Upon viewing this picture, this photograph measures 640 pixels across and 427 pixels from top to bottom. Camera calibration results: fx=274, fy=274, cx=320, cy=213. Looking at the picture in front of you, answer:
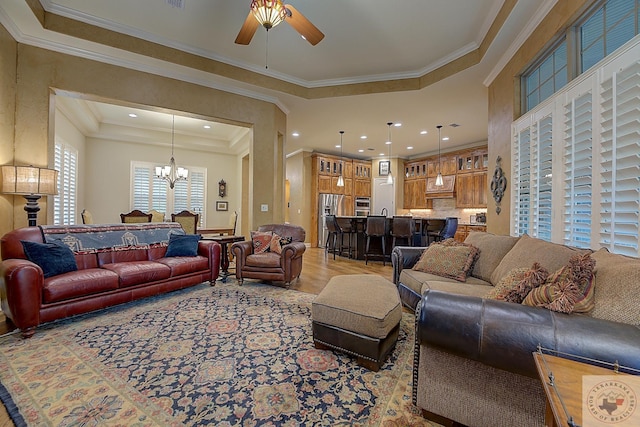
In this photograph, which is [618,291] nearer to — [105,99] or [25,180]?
[25,180]

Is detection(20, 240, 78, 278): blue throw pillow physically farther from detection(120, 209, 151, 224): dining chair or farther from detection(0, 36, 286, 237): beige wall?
detection(120, 209, 151, 224): dining chair

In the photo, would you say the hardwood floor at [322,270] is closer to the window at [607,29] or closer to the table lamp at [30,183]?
the table lamp at [30,183]

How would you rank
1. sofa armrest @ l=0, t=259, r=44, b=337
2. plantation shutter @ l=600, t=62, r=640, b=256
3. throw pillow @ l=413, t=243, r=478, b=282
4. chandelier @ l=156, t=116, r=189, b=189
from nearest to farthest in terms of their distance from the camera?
plantation shutter @ l=600, t=62, r=640, b=256 → sofa armrest @ l=0, t=259, r=44, b=337 → throw pillow @ l=413, t=243, r=478, b=282 → chandelier @ l=156, t=116, r=189, b=189

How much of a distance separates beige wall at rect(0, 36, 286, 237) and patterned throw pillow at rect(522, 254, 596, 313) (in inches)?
165

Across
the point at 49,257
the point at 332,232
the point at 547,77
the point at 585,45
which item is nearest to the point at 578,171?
the point at 585,45

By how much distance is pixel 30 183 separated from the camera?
2973mm

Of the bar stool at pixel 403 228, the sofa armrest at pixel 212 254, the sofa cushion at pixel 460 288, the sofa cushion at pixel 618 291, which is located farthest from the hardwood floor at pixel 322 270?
the sofa cushion at pixel 618 291

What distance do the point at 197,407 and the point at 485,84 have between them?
5190 millimetres

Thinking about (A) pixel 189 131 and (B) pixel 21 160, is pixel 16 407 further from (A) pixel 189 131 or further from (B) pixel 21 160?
(A) pixel 189 131

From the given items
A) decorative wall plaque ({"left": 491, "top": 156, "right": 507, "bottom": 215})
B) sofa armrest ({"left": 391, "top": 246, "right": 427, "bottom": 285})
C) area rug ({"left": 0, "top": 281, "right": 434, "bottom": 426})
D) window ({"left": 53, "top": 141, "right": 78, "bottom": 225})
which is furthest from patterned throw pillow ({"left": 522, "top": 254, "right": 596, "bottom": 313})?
window ({"left": 53, "top": 141, "right": 78, "bottom": 225})

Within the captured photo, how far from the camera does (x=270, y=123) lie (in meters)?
4.94

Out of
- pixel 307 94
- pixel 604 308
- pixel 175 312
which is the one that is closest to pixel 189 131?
pixel 307 94

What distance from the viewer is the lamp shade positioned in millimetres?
2873

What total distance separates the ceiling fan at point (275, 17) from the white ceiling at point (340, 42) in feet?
1.91
